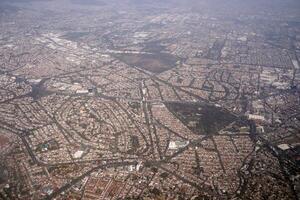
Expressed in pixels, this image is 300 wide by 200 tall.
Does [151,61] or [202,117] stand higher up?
[151,61]

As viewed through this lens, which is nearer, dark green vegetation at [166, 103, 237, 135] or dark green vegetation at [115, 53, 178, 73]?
dark green vegetation at [166, 103, 237, 135]

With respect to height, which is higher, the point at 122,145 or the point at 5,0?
the point at 5,0

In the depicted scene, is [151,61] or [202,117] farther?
[151,61]

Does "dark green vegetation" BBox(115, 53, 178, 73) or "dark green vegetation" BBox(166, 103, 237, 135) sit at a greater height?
"dark green vegetation" BBox(115, 53, 178, 73)

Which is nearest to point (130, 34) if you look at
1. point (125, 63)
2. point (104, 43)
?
point (104, 43)

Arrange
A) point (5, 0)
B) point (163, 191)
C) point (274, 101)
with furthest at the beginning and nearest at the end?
point (5, 0)
point (274, 101)
point (163, 191)

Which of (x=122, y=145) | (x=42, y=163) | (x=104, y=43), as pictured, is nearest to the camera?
(x=42, y=163)

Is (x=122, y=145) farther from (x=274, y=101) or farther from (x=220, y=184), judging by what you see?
(x=274, y=101)
